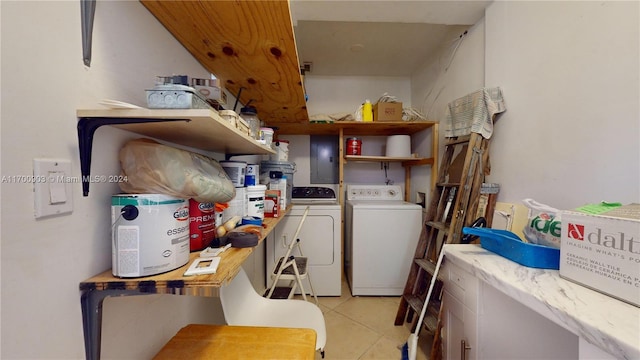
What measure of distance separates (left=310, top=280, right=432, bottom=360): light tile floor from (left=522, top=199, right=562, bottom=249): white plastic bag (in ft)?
3.78

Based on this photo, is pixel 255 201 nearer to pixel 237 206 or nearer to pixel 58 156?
pixel 237 206

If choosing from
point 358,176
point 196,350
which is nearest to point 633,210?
point 196,350

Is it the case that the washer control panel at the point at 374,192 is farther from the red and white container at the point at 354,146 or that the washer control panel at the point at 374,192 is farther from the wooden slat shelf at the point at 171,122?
the wooden slat shelf at the point at 171,122

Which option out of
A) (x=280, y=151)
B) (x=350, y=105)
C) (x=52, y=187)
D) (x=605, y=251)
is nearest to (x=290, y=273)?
(x=280, y=151)

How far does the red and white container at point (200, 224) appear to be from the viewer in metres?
0.70

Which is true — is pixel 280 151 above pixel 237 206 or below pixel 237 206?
above

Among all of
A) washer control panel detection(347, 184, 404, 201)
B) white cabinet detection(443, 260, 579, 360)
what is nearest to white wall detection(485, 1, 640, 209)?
white cabinet detection(443, 260, 579, 360)

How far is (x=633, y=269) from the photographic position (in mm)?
613

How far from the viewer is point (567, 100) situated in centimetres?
109

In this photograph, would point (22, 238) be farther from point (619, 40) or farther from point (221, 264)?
point (619, 40)

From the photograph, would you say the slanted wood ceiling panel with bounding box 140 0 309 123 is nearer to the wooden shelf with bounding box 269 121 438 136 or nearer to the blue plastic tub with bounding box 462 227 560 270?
the wooden shelf with bounding box 269 121 438 136

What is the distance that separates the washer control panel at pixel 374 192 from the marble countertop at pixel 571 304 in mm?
1706

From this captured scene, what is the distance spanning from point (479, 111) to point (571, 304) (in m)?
1.30

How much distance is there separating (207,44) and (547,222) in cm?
169
